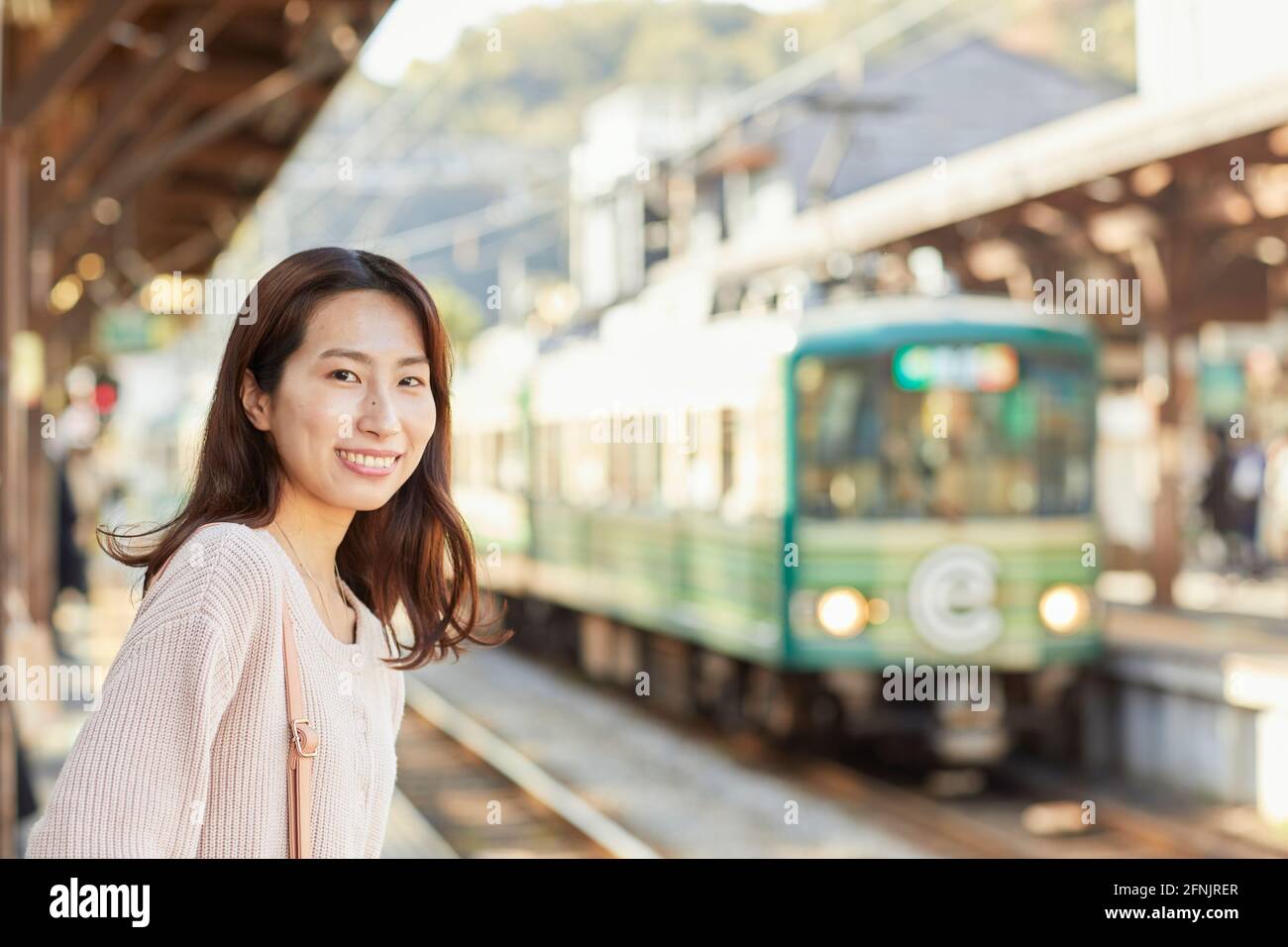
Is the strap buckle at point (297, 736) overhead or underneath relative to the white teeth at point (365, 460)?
underneath

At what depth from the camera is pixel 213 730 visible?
4.79 feet

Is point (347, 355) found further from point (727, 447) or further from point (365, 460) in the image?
point (727, 447)

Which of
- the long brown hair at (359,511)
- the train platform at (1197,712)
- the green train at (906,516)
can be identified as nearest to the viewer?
the long brown hair at (359,511)

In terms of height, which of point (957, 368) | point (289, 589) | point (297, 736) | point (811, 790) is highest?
point (957, 368)

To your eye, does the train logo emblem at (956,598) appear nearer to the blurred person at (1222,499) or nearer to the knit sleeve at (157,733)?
the blurred person at (1222,499)

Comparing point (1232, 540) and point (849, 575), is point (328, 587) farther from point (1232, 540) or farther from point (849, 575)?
point (1232, 540)

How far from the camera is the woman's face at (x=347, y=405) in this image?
1702 millimetres

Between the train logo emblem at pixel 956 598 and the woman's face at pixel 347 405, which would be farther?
the train logo emblem at pixel 956 598

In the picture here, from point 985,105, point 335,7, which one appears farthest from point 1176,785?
point 985,105

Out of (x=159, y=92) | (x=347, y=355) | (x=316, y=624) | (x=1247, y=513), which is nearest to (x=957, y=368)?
(x=159, y=92)

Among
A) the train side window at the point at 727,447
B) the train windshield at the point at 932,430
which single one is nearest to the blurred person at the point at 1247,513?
the train windshield at the point at 932,430

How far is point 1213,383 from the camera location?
2338cm

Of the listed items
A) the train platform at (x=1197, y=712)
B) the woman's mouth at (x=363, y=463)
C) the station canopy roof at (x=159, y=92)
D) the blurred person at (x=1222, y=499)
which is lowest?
the train platform at (x=1197, y=712)

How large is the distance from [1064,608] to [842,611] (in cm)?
119
